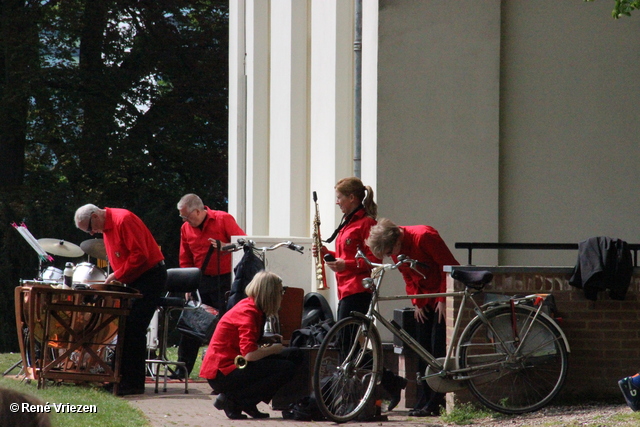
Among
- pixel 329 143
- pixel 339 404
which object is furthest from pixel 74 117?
pixel 339 404

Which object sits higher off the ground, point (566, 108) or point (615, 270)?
point (566, 108)

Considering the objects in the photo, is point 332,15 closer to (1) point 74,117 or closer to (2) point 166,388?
(2) point 166,388

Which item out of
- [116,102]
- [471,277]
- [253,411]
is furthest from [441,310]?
[116,102]

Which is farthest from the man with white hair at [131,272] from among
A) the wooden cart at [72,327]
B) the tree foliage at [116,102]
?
the tree foliage at [116,102]

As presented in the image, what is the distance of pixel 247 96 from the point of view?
55.4 feet

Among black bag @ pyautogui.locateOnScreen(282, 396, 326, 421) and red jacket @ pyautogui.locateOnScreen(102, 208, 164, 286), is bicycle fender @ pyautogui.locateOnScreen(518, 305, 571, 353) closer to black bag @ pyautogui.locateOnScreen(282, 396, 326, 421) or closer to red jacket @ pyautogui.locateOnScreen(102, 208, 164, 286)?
black bag @ pyautogui.locateOnScreen(282, 396, 326, 421)

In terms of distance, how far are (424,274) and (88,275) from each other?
146 inches

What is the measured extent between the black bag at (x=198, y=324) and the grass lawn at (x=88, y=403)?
708 millimetres

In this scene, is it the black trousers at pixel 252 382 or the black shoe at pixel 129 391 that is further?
the black shoe at pixel 129 391

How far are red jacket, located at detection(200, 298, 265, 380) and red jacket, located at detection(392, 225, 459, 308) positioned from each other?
1198 mm

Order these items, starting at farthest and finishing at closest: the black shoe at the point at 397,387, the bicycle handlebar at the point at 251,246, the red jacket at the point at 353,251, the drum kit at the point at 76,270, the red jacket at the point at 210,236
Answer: the red jacket at the point at 210,236, the bicycle handlebar at the point at 251,246, the drum kit at the point at 76,270, the red jacket at the point at 353,251, the black shoe at the point at 397,387

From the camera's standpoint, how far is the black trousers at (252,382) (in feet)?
24.9

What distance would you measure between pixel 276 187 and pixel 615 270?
7.59 m

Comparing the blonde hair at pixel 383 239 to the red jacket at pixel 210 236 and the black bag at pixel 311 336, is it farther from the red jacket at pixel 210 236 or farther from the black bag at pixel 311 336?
the red jacket at pixel 210 236
